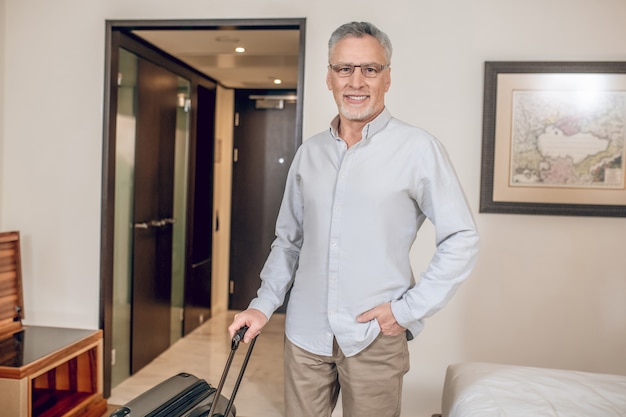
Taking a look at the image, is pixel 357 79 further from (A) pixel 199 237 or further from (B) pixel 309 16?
(A) pixel 199 237

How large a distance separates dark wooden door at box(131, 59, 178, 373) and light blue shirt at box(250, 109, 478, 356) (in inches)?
91.3

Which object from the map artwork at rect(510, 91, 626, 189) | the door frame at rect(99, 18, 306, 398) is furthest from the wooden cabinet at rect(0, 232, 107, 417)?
the map artwork at rect(510, 91, 626, 189)

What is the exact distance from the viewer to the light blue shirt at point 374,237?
1574 millimetres

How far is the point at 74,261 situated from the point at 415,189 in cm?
230

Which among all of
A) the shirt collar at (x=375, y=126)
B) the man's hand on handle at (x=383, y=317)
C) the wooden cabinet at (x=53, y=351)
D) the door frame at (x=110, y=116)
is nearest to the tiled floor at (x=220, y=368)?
the wooden cabinet at (x=53, y=351)

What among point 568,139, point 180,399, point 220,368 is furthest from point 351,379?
point 220,368

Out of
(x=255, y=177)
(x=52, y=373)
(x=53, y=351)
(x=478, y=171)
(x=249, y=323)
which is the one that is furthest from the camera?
(x=255, y=177)

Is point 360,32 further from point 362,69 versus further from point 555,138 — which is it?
point 555,138

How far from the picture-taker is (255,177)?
226 inches

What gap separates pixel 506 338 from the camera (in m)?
2.92

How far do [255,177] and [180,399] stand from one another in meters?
4.23

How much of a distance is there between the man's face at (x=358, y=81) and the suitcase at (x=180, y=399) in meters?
0.67

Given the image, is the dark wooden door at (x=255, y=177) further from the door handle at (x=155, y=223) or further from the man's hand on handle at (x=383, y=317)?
the man's hand on handle at (x=383, y=317)

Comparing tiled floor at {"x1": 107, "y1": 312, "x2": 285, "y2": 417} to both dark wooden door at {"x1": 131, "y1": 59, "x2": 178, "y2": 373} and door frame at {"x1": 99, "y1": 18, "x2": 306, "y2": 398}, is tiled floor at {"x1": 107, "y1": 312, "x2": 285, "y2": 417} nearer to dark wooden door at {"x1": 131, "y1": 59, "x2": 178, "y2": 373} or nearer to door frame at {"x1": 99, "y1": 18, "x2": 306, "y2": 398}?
dark wooden door at {"x1": 131, "y1": 59, "x2": 178, "y2": 373}
